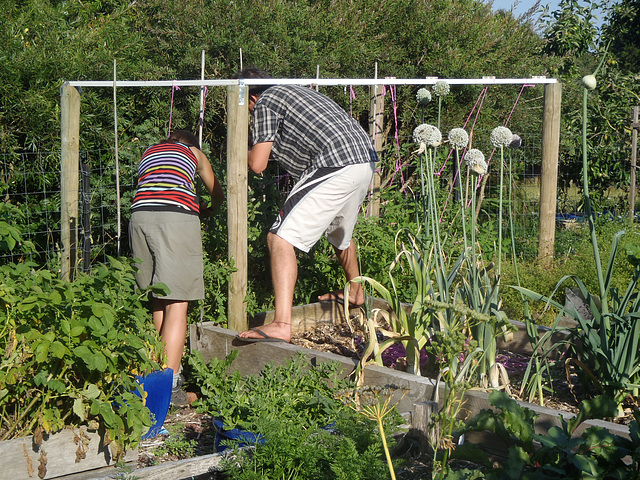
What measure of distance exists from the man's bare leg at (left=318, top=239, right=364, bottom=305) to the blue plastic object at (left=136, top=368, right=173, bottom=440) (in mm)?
1539

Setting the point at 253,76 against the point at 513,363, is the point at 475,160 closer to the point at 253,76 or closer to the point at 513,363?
the point at 513,363

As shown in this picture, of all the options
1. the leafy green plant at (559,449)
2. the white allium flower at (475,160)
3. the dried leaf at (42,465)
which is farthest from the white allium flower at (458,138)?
the dried leaf at (42,465)

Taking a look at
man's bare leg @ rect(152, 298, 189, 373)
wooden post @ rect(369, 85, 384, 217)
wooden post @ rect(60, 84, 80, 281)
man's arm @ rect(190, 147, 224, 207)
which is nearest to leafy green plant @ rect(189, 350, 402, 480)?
man's bare leg @ rect(152, 298, 189, 373)

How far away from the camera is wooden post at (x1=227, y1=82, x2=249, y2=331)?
13.5ft

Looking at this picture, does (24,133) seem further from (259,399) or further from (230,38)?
(259,399)

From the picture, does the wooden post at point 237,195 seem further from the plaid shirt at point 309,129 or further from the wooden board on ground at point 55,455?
the wooden board on ground at point 55,455

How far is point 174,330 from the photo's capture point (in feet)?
12.6

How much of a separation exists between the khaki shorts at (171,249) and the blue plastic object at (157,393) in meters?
0.61

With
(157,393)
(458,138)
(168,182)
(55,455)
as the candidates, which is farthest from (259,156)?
(55,455)

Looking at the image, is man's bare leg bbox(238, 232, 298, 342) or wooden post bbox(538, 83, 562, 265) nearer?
man's bare leg bbox(238, 232, 298, 342)

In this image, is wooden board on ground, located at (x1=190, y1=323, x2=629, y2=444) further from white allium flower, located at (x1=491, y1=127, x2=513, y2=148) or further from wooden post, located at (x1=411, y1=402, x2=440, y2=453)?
white allium flower, located at (x1=491, y1=127, x2=513, y2=148)

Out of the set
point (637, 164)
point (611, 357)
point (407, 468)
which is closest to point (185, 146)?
point (407, 468)

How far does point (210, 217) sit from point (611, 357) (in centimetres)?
271

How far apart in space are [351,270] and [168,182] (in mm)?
1394
